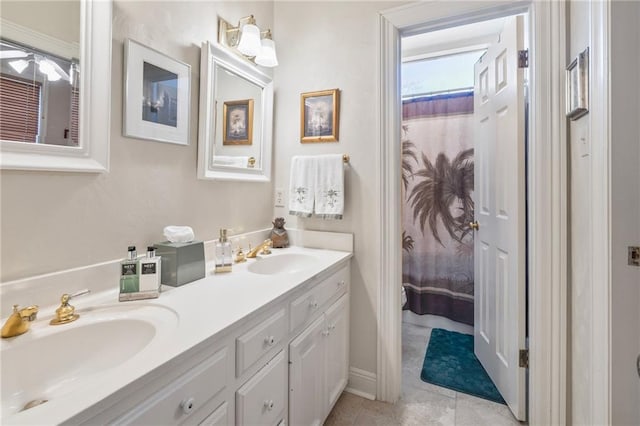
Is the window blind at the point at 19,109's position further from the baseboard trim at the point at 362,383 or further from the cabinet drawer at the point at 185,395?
the baseboard trim at the point at 362,383

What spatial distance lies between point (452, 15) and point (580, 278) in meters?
1.33

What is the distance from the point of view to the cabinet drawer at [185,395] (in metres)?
0.59

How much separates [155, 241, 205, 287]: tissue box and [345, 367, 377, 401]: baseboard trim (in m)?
1.11

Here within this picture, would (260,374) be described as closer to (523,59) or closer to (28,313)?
(28,313)

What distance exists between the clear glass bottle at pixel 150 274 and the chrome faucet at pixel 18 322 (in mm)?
248

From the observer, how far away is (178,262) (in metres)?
1.05

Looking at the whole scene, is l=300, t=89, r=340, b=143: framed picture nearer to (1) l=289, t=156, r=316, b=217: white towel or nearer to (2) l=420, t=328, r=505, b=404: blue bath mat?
(1) l=289, t=156, r=316, b=217: white towel

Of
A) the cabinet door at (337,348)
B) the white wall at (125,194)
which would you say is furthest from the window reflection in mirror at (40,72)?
the cabinet door at (337,348)

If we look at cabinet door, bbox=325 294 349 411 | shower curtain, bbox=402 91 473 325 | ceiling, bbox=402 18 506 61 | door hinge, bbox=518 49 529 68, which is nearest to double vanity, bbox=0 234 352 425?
cabinet door, bbox=325 294 349 411

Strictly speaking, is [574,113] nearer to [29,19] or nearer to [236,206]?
[236,206]

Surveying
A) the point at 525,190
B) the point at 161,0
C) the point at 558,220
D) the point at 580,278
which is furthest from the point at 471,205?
the point at 161,0

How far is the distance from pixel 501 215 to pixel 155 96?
69.7 inches

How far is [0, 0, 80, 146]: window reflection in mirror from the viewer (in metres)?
0.80

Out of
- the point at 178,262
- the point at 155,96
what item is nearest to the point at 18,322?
the point at 178,262
